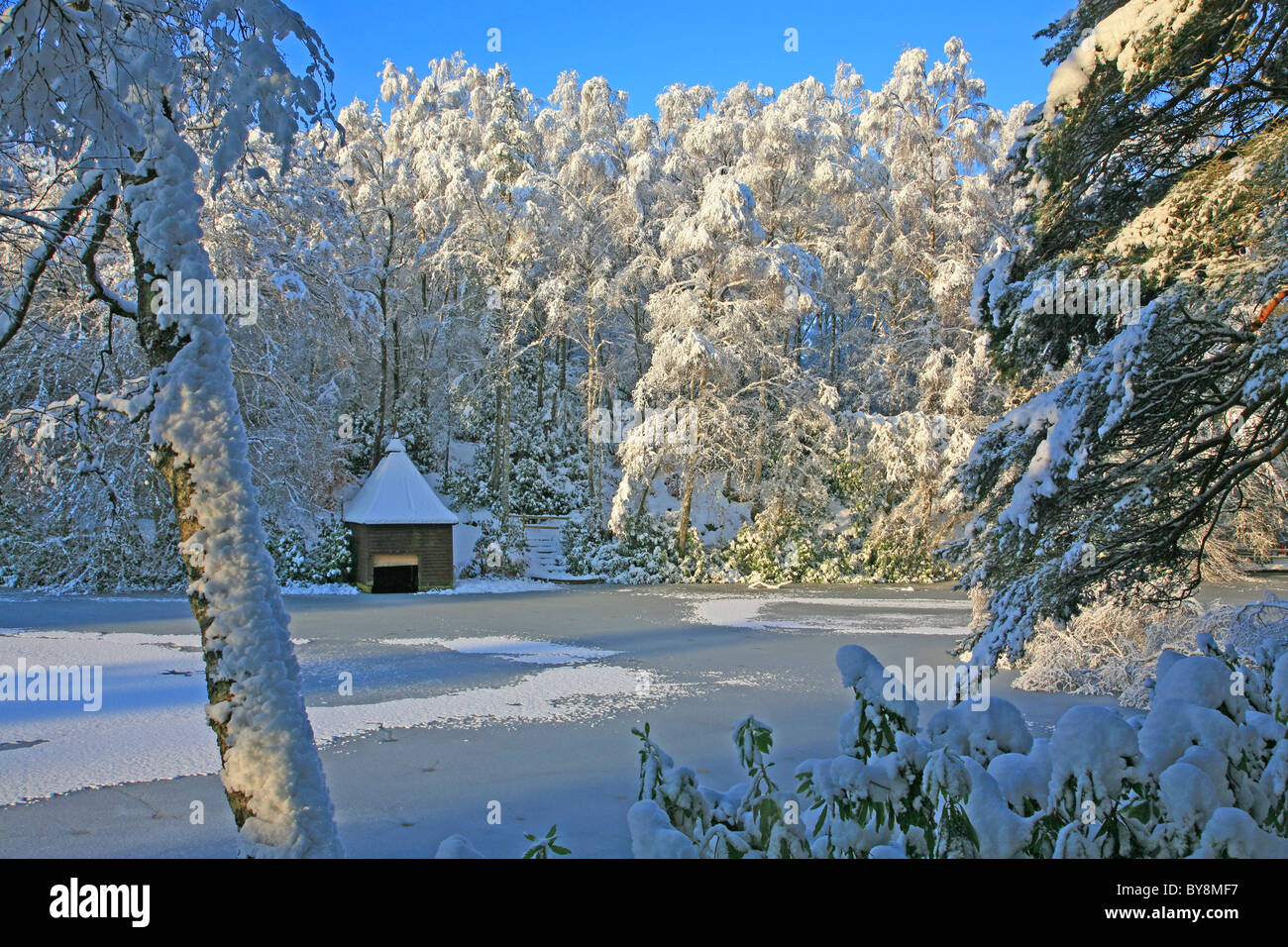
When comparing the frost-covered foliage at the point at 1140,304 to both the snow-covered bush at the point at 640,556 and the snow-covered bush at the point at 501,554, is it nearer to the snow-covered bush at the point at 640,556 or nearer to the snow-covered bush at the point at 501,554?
the snow-covered bush at the point at 640,556

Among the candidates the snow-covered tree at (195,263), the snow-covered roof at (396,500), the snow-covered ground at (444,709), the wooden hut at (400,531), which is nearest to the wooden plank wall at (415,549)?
the wooden hut at (400,531)

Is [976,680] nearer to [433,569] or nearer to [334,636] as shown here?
[334,636]

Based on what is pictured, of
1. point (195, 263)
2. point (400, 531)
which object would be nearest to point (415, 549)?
point (400, 531)

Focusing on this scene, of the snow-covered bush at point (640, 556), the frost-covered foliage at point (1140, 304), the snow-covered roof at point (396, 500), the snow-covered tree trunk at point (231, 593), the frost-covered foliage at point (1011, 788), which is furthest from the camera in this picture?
the snow-covered bush at point (640, 556)

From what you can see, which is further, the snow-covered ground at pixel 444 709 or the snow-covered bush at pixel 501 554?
the snow-covered bush at pixel 501 554

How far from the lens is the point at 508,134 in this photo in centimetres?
2098

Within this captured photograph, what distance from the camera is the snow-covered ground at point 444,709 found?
5191 millimetres

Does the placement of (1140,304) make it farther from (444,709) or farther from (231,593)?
(444,709)

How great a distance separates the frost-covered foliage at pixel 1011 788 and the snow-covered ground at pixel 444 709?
2481mm

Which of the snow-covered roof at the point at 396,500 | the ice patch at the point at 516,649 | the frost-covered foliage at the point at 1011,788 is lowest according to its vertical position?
the ice patch at the point at 516,649

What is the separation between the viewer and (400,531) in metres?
17.7

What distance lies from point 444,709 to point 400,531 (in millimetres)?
10087
